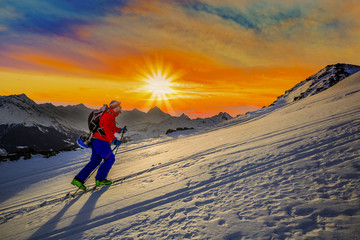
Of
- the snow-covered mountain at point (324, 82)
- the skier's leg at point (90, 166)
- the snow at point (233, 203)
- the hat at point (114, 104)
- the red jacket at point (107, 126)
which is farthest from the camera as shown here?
the snow-covered mountain at point (324, 82)

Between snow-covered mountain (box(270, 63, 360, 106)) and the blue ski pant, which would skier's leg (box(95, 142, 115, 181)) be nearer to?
the blue ski pant

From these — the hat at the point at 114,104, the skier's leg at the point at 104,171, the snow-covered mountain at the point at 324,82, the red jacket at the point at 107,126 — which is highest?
the snow-covered mountain at the point at 324,82

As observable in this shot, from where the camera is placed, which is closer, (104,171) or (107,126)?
(104,171)

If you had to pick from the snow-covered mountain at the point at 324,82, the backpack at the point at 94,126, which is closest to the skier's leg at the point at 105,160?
the backpack at the point at 94,126

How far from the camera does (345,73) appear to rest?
34.6m

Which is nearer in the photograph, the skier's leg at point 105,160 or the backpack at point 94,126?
the skier's leg at point 105,160

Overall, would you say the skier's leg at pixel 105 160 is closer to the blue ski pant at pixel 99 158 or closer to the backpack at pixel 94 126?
the blue ski pant at pixel 99 158

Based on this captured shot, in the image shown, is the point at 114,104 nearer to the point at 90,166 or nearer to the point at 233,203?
the point at 90,166

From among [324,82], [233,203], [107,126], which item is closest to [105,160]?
[107,126]

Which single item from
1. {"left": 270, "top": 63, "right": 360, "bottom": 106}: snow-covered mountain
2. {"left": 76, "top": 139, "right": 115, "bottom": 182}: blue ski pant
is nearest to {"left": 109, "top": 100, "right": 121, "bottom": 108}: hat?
{"left": 76, "top": 139, "right": 115, "bottom": 182}: blue ski pant

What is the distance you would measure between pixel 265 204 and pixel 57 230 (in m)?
3.62

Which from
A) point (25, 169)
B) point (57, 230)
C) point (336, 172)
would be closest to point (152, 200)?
point (57, 230)

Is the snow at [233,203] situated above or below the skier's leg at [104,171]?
below

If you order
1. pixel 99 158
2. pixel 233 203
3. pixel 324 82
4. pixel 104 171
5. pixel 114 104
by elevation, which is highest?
pixel 324 82
